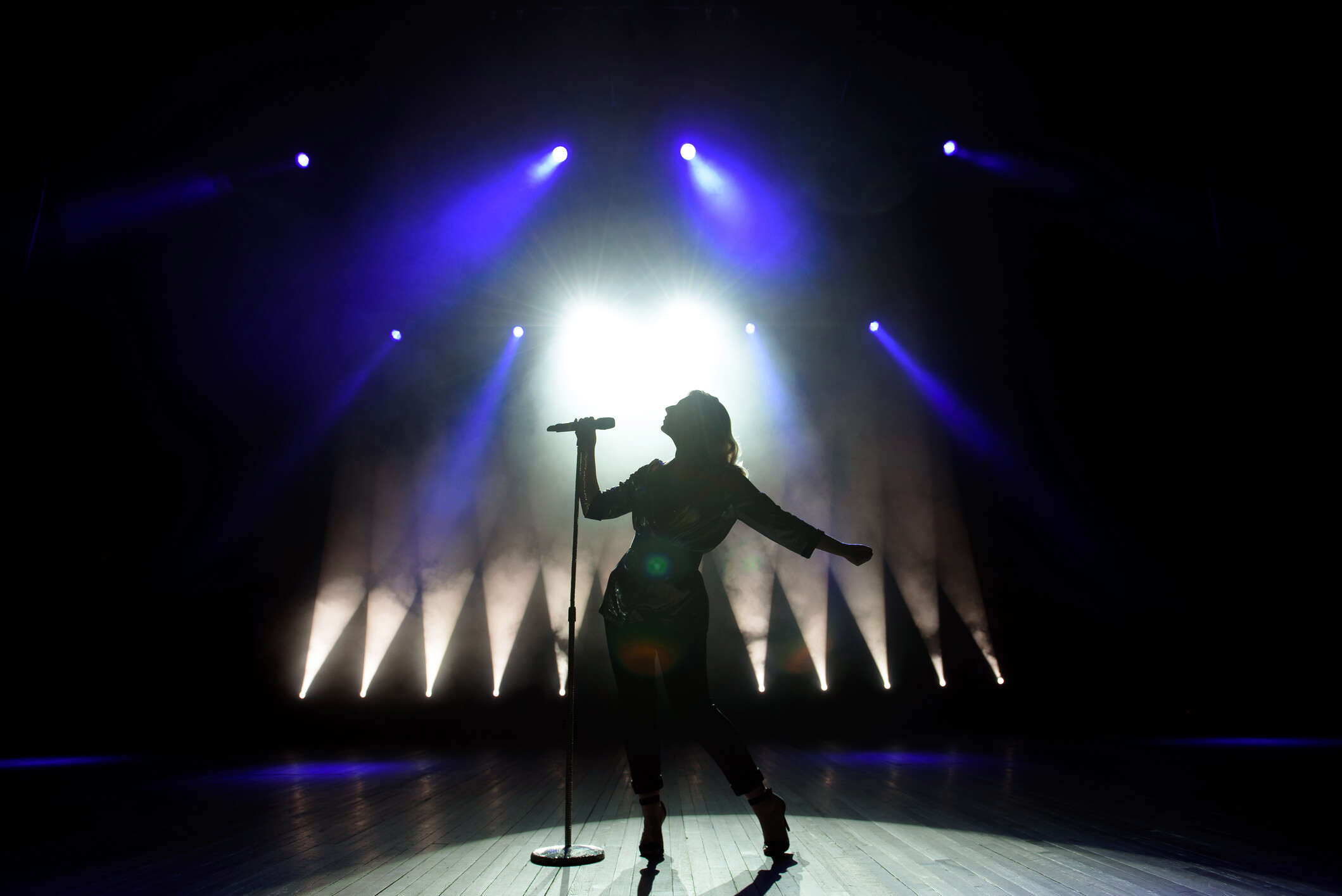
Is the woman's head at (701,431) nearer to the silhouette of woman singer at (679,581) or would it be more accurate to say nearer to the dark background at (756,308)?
the silhouette of woman singer at (679,581)

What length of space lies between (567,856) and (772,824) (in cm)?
54

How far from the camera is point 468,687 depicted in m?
7.16

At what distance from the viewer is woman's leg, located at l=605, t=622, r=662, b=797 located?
6.44 ft

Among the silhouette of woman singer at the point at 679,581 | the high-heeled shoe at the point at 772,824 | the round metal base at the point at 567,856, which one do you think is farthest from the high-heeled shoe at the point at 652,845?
the high-heeled shoe at the point at 772,824

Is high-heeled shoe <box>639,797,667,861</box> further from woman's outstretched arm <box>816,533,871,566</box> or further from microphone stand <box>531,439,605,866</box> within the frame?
woman's outstretched arm <box>816,533,871,566</box>

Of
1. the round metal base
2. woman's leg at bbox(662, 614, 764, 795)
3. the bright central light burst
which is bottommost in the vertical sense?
the round metal base

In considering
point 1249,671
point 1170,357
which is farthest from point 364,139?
point 1249,671

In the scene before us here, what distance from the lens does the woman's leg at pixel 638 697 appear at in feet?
6.44

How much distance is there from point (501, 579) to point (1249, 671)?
22.7 feet

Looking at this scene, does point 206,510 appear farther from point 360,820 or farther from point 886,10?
point 886,10

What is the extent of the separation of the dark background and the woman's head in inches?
149

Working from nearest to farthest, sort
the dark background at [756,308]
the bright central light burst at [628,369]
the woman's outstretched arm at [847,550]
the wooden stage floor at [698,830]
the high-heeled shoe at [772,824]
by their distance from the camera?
the wooden stage floor at [698,830] < the woman's outstretched arm at [847,550] < the high-heeled shoe at [772,824] < the dark background at [756,308] < the bright central light burst at [628,369]

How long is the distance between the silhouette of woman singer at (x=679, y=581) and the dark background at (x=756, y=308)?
12.9ft

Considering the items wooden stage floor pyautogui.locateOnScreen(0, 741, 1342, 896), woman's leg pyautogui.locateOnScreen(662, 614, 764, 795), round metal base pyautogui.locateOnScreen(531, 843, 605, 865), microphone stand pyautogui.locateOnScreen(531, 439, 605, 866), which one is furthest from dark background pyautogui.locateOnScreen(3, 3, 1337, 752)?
round metal base pyautogui.locateOnScreen(531, 843, 605, 865)
